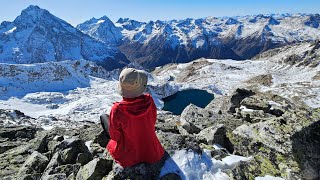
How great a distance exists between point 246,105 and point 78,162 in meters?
17.7

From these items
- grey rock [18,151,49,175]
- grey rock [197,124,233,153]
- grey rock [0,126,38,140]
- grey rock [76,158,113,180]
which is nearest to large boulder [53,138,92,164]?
grey rock [18,151,49,175]

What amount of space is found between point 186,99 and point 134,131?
161m

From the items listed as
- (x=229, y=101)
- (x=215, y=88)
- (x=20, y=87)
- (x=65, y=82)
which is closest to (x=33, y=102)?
(x=20, y=87)

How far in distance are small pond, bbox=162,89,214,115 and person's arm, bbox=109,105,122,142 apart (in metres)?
131

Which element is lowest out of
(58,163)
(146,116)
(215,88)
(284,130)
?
(215,88)

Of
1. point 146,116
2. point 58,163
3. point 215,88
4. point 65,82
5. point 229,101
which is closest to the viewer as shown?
point 146,116

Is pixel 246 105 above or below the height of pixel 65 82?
above

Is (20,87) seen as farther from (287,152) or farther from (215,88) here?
(287,152)

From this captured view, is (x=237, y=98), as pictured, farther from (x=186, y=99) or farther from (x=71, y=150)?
(x=186, y=99)

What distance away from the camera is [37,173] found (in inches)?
489

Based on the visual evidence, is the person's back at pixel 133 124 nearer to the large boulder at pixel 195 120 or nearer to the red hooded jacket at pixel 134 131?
the red hooded jacket at pixel 134 131

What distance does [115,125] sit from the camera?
10.1 m

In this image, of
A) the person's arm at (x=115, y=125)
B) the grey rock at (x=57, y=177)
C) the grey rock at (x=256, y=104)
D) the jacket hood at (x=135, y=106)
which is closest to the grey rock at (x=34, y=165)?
the grey rock at (x=57, y=177)

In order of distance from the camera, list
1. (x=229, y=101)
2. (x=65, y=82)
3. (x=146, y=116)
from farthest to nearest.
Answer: (x=65, y=82) → (x=229, y=101) → (x=146, y=116)
